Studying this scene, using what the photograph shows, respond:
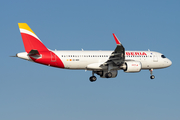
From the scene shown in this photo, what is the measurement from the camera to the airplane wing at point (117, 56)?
47906 mm

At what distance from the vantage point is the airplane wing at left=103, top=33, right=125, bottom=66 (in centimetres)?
4791

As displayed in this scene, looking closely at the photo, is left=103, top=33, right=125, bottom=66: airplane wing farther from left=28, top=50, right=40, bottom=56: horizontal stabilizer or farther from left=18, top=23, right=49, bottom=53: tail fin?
left=28, top=50, right=40, bottom=56: horizontal stabilizer

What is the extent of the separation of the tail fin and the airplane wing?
10417 millimetres

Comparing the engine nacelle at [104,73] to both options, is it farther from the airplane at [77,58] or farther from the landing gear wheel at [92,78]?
the landing gear wheel at [92,78]

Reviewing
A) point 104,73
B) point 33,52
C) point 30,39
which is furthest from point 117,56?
point 30,39

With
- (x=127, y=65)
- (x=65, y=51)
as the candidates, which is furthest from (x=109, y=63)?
(x=65, y=51)

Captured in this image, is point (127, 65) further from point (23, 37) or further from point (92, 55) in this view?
point (23, 37)

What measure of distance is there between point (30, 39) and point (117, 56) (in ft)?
45.5

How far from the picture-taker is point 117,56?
51.7 meters

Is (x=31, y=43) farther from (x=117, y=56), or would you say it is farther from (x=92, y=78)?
(x=117, y=56)

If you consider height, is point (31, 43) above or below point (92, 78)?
above

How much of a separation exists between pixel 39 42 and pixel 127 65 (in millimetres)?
14290

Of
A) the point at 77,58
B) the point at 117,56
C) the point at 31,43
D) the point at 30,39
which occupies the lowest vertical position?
the point at 117,56

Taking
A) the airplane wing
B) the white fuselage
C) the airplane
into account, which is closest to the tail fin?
the airplane
